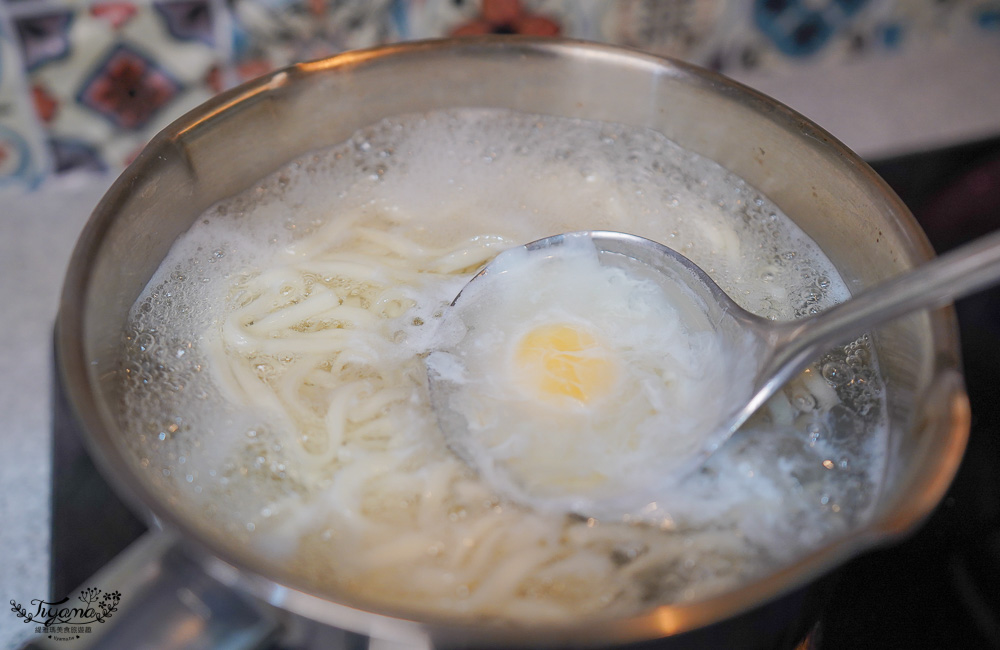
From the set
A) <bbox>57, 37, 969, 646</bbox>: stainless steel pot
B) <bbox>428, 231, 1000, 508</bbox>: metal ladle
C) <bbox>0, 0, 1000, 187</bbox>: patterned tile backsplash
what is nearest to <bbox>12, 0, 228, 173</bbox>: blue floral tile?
<bbox>0, 0, 1000, 187</bbox>: patterned tile backsplash

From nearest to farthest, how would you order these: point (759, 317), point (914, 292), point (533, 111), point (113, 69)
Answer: point (914, 292), point (759, 317), point (533, 111), point (113, 69)

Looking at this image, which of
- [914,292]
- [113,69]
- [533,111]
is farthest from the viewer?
[113,69]

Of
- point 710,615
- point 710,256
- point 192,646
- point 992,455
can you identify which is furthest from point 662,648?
point 992,455

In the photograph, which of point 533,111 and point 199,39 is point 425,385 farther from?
point 199,39

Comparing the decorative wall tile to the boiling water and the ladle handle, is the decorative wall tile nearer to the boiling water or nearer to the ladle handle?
the boiling water

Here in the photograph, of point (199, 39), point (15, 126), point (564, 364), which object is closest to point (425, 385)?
point (564, 364)

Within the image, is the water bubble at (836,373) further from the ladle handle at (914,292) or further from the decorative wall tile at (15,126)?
the decorative wall tile at (15,126)

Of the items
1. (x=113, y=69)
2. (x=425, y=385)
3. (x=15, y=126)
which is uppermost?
(x=113, y=69)
